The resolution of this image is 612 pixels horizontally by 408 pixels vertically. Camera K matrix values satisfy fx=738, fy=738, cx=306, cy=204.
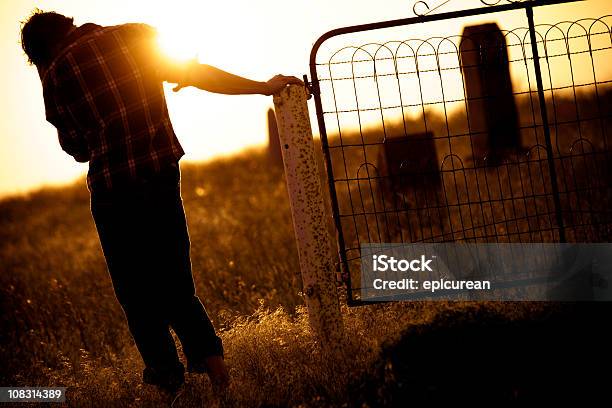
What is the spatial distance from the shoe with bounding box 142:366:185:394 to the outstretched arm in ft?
5.13

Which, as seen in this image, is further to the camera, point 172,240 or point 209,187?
point 209,187

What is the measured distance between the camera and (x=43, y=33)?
3826 mm

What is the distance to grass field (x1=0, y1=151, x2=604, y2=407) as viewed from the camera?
402 cm

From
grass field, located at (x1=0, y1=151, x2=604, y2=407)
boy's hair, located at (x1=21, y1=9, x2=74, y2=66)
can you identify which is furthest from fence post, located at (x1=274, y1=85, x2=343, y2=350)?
boy's hair, located at (x1=21, y1=9, x2=74, y2=66)

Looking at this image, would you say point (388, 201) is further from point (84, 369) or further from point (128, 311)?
point (128, 311)

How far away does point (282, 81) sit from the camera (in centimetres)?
442

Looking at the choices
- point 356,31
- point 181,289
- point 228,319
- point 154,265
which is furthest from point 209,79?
point 228,319

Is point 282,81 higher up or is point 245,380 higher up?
point 282,81

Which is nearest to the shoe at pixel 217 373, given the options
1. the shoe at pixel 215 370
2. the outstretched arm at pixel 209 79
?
the shoe at pixel 215 370

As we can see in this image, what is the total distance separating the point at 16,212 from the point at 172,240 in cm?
1581

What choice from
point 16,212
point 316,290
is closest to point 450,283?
point 316,290

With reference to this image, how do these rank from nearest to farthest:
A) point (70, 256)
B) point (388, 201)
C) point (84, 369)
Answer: point (84, 369) → point (388, 201) → point (70, 256)

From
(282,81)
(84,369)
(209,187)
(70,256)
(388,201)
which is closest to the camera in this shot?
(282,81)

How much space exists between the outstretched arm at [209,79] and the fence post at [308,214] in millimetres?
375
